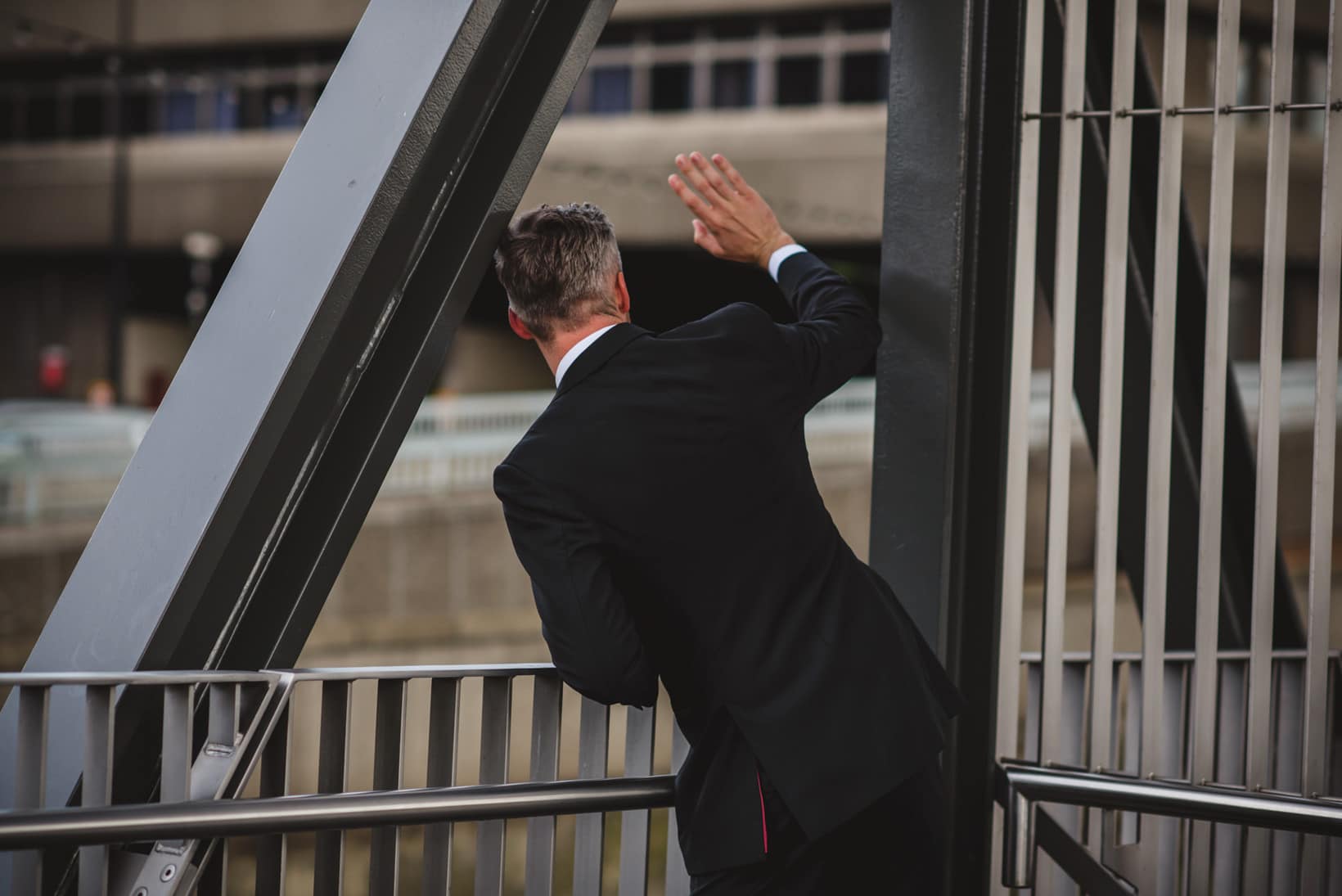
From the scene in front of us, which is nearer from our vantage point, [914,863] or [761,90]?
[914,863]

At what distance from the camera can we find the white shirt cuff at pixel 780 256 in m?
2.43

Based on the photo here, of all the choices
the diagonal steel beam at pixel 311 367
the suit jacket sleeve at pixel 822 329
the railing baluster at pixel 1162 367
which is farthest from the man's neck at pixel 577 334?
the railing baluster at pixel 1162 367

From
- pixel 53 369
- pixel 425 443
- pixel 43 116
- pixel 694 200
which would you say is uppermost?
pixel 43 116

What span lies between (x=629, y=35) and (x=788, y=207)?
5667mm

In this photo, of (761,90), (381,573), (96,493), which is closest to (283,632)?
(381,573)

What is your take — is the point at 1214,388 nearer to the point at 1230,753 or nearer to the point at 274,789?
the point at 1230,753

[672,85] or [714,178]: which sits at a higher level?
[672,85]

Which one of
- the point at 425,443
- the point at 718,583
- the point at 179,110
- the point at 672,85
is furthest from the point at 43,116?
the point at 718,583

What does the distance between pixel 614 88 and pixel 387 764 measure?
25568 mm

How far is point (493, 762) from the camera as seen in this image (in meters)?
2.28

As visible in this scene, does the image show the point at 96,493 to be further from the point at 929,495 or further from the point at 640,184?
the point at 640,184

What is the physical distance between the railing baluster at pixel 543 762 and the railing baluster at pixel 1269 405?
1319mm

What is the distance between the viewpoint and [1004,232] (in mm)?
2527

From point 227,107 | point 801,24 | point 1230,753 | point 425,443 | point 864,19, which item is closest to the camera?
point 1230,753
